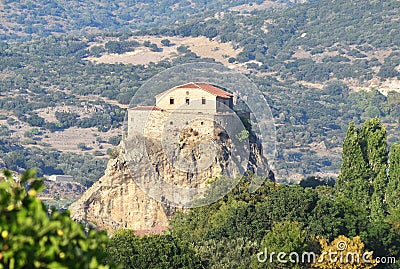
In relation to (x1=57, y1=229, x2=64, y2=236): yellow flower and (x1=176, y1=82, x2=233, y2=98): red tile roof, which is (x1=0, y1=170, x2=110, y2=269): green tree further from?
(x1=176, y1=82, x2=233, y2=98): red tile roof

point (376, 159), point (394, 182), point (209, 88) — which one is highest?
point (209, 88)

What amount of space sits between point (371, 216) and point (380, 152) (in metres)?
4.18

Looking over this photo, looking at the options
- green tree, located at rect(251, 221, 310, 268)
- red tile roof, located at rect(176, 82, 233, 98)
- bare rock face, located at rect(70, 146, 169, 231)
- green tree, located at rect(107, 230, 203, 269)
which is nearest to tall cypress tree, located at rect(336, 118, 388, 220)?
red tile roof, located at rect(176, 82, 233, 98)

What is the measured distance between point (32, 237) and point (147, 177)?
3932cm

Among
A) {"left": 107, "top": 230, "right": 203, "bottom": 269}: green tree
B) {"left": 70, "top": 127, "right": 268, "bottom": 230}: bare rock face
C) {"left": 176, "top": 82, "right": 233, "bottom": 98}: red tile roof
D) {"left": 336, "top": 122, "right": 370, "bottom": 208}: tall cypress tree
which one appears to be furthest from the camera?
{"left": 336, "top": 122, "right": 370, "bottom": 208}: tall cypress tree

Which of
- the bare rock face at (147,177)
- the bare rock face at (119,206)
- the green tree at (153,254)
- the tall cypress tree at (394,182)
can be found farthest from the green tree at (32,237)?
the tall cypress tree at (394,182)

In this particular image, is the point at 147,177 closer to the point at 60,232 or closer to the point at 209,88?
the point at 209,88

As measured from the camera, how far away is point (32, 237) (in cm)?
1045

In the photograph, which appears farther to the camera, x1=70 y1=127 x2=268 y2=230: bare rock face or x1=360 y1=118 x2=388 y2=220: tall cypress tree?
x1=360 y1=118 x2=388 y2=220: tall cypress tree

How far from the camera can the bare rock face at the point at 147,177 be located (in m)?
48.8

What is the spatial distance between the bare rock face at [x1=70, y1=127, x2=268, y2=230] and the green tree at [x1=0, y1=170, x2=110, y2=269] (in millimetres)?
37427

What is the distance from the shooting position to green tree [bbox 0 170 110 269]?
10383mm

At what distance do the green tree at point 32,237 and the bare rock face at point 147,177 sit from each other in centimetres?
3743

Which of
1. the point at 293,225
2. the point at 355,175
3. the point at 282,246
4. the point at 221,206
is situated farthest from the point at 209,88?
the point at 282,246
